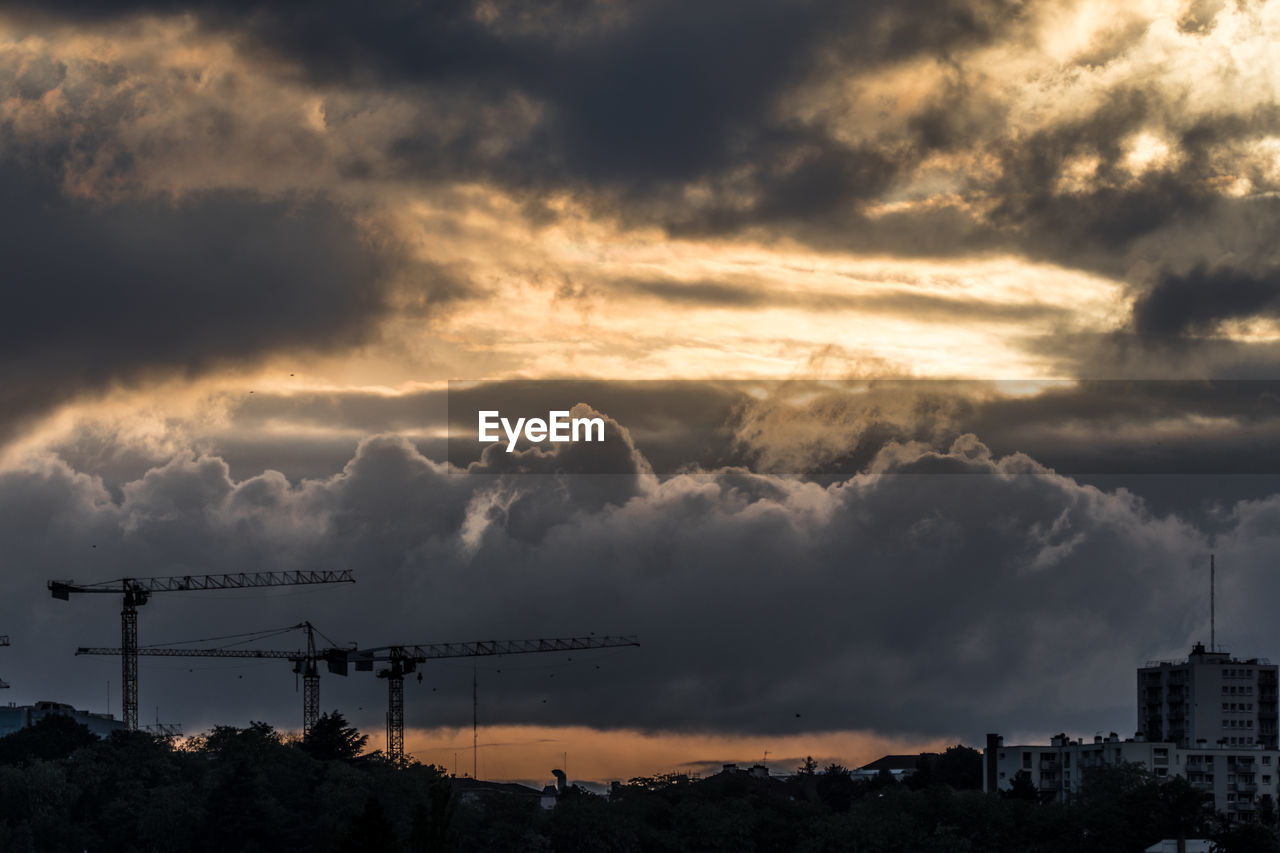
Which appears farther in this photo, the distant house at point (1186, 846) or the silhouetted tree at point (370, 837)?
the distant house at point (1186, 846)

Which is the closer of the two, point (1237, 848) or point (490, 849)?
point (1237, 848)

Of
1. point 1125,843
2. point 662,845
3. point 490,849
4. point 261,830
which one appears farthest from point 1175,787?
point 261,830

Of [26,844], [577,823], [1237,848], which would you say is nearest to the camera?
[1237,848]

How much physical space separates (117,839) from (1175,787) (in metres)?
103

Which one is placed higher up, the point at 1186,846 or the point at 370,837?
the point at 370,837

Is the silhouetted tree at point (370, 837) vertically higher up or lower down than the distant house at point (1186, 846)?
higher up

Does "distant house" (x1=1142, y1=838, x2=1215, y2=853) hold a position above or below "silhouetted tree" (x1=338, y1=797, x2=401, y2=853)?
below

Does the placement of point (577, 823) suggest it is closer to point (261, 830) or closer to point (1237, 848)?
point (261, 830)

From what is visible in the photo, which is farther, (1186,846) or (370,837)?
(1186,846)

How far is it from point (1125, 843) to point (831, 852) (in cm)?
2723

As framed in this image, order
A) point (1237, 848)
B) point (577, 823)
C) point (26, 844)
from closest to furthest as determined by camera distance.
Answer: point (1237, 848)
point (26, 844)
point (577, 823)

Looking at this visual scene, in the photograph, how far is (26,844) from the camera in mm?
185875

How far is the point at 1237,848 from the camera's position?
170m

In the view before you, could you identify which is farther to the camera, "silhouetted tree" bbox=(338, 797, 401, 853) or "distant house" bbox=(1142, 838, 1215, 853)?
"distant house" bbox=(1142, 838, 1215, 853)
